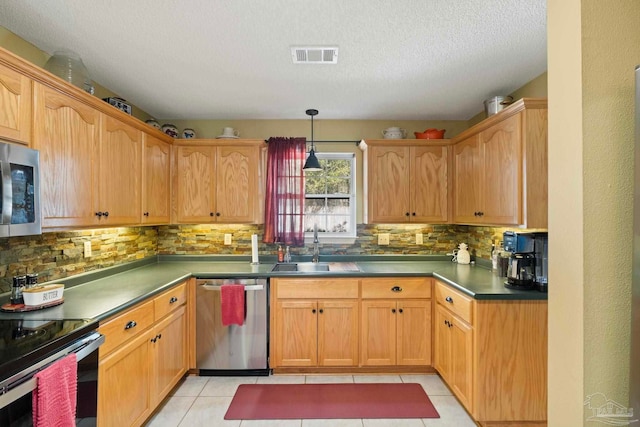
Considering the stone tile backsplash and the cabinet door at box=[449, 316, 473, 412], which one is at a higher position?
the stone tile backsplash

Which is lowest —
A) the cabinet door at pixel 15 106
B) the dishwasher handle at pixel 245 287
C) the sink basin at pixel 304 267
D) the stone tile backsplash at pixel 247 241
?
the dishwasher handle at pixel 245 287

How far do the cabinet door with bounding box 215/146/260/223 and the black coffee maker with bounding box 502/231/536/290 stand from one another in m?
2.27

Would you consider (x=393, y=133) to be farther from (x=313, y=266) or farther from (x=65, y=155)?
(x=65, y=155)

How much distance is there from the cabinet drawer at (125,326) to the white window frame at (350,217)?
1.80 m


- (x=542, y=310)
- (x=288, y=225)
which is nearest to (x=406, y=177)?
(x=288, y=225)

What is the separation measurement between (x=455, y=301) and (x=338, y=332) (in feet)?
3.41

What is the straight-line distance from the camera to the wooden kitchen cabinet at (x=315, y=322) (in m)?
2.90

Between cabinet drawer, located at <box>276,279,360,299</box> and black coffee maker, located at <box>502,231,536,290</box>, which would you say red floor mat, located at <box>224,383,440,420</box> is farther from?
black coffee maker, located at <box>502,231,536,290</box>

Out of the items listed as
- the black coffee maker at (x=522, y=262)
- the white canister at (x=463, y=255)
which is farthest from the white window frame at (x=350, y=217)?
the black coffee maker at (x=522, y=262)

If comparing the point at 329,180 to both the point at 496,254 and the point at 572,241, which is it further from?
the point at 572,241

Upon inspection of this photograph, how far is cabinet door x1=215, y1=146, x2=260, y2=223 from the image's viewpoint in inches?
129

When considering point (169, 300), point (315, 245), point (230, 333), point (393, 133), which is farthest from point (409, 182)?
point (169, 300)

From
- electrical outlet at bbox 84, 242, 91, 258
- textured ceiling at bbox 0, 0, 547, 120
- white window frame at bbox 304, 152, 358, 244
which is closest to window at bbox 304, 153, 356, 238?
white window frame at bbox 304, 152, 358, 244

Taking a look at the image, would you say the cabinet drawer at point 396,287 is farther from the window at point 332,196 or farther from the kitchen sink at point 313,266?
the window at point 332,196
